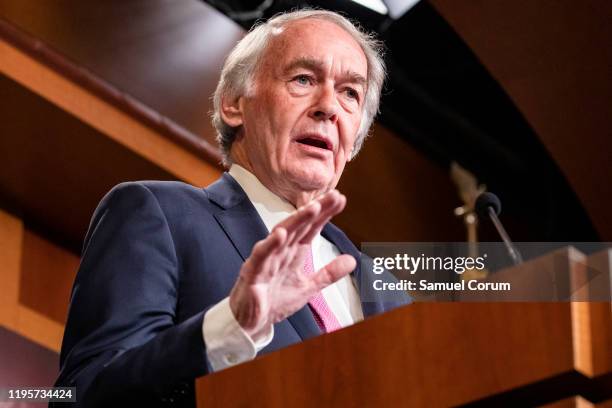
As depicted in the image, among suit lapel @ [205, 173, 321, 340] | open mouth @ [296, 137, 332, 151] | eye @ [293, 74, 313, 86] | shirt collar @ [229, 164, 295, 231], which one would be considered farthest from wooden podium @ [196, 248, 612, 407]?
eye @ [293, 74, 313, 86]

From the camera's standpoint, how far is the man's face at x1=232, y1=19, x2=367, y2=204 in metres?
2.20

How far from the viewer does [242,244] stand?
192 cm

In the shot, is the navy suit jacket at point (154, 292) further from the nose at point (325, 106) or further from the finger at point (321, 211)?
the nose at point (325, 106)

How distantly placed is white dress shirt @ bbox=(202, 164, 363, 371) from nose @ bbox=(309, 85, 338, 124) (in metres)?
0.17

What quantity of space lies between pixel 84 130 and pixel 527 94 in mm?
1652

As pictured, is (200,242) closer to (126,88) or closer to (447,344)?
(447,344)

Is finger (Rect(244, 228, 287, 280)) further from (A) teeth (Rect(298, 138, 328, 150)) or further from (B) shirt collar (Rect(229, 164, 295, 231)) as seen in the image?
(A) teeth (Rect(298, 138, 328, 150))

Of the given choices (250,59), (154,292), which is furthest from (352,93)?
(154,292)

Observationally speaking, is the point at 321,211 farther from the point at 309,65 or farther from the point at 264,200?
the point at 309,65

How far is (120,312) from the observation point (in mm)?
1699

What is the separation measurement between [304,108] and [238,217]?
1.21 feet

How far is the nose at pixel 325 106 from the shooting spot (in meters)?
2.25

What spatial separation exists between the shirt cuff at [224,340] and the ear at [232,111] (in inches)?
36.9

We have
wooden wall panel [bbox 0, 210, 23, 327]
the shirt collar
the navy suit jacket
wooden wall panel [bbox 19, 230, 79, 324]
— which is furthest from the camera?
wooden wall panel [bbox 19, 230, 79, 324]
